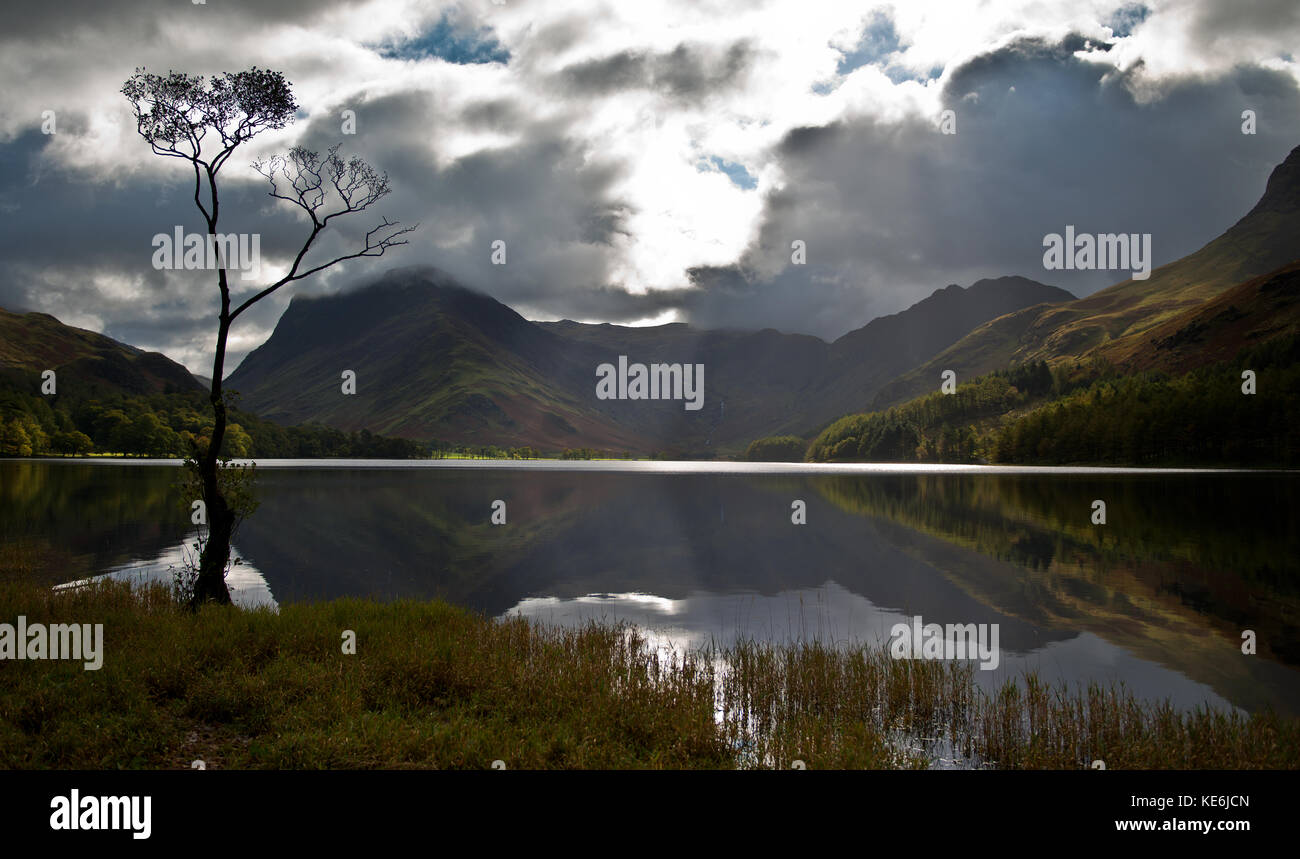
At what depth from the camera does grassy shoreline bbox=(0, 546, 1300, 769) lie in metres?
11.0

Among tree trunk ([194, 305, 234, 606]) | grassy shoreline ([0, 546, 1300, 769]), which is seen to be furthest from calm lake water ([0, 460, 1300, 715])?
grassy shoreline ([0, 546, 1300, 769])

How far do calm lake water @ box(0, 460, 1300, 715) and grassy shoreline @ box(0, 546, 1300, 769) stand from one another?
5.46 metres

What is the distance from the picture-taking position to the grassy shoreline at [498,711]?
36.1 feet

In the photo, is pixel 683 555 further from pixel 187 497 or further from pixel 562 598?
pixel 187 497

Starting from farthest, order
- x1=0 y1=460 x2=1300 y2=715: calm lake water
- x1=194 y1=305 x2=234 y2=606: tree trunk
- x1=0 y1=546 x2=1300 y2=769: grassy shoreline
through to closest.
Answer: x1=0 y1=460 x2=1300 y2=715: calm lake water < x1=194 y1=305 x2=234 y2=606: tree trunk < x1=0 y1=546 x2=1300 y2=769: grassy shoreline

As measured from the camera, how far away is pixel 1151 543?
4816cm

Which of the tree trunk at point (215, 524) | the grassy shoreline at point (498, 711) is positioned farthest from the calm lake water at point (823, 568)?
the grassy shoreline at point (498, 711)

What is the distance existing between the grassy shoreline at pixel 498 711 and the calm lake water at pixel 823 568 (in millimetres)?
5456

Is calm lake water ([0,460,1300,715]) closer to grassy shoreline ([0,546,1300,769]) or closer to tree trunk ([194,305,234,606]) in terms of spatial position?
tree trunk ([194,305,234,606])

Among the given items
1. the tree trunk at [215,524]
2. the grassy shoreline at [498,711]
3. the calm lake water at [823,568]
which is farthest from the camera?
the calm lake water at [823,568]

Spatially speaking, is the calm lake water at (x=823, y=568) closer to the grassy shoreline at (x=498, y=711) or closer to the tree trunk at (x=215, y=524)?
the tree trunk at (x=215, y=524)

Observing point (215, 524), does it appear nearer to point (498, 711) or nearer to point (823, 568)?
point (498, 711)
